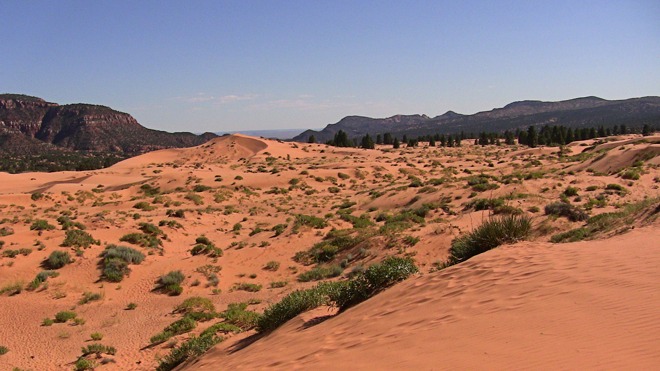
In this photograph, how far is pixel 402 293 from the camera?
802 centimetres

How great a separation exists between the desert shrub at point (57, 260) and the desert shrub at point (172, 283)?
409cm

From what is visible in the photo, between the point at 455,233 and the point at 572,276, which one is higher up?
the point at 572,276

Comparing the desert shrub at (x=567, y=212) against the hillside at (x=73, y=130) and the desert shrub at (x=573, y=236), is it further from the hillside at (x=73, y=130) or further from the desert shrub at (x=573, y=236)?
the hillside at (x=73, y=130)

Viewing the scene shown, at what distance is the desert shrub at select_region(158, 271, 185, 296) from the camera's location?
50.5 ft

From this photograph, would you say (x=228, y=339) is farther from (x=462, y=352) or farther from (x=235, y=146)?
(x=235, y=146)

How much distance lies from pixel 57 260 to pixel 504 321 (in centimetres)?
1713

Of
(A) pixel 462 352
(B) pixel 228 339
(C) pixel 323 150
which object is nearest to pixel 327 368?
(A) pixel 462 352

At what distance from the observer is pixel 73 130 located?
149000 mm

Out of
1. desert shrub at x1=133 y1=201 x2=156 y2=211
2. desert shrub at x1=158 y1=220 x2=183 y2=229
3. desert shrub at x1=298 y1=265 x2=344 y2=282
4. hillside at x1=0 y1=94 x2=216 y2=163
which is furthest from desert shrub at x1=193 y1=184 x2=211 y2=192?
hillside at x1=0 y1=94 x2=216 y2=163

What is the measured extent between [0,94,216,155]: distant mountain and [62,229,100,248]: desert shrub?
4804 inches

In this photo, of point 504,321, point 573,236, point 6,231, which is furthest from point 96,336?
point 573,236

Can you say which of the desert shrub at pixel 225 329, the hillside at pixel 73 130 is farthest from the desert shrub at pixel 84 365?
the hillside at pixel 73 130

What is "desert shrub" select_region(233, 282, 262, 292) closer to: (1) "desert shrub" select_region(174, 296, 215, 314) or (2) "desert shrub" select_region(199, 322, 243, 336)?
(1) "desert shrub" select_region(174, 296, 215, 314)

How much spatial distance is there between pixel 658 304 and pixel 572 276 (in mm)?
1567
